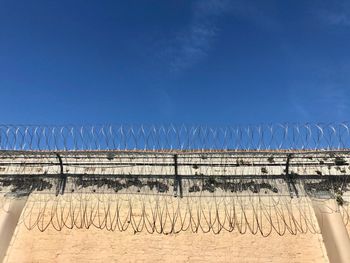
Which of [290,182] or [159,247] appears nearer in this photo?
[159,247]

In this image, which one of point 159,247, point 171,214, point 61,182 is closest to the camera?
point 159,247

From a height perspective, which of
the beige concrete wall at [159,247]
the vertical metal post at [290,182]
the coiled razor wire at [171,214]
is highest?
the vertical metal post at [290,182]

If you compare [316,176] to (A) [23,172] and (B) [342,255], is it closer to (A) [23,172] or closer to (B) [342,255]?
(B) [342,255]

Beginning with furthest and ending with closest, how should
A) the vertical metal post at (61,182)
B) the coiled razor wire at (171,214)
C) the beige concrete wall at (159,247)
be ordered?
the vertical metal post at (61,182) → the coiled razor wire at (171,214) → the beige concrete wall at (159,247)

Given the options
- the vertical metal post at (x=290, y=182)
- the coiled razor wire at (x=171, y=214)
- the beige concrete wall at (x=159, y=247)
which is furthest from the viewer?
the vertical metal post at (x=290, y=182)

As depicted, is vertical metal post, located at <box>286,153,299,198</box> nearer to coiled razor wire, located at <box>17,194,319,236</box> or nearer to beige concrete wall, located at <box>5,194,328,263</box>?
coiled razor wire, located at <box>17,194,319,236</box>

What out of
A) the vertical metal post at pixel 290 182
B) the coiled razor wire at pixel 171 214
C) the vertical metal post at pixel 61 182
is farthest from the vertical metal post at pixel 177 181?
the vertical metal post at pixel 61 182

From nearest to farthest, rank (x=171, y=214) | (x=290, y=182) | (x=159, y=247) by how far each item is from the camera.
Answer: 1. (x=159, y=247)
2. (x=171, y=214)
3. (x=290, y=182)

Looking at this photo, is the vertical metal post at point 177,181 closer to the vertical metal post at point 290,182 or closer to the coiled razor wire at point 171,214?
the coiled razor wire at point 171,214

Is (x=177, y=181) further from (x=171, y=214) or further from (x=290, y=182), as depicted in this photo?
(x=290, y=182)

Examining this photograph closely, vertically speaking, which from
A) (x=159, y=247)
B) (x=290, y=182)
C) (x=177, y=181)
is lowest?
(x=159, y=247)

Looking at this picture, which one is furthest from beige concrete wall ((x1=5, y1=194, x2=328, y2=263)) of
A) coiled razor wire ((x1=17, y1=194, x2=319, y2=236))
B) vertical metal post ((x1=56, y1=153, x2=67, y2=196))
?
vertical metal post ((x1=56, y1=153, x2=67, y2=196))

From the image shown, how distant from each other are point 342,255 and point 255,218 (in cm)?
191

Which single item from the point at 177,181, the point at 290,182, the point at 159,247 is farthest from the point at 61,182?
the point at 290,182
